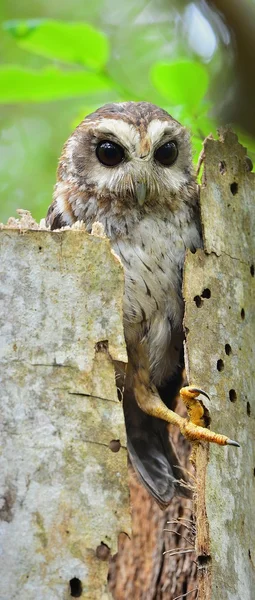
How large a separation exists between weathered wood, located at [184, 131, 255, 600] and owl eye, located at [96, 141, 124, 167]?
0.32 metres

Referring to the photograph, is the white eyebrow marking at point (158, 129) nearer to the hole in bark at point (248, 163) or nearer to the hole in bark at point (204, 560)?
the hole in bark at point (248, 163)

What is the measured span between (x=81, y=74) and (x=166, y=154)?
399 mm

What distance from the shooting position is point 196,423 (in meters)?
2.13

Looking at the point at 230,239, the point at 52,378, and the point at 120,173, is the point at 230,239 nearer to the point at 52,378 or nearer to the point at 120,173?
the point at 120,173

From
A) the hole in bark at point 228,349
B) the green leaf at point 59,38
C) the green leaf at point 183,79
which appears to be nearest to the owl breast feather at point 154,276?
the hole in bark at point 228,349

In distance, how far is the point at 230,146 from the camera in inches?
95.0

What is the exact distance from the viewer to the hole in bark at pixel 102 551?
174 centimetres

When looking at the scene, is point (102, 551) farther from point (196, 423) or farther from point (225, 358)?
point (225, 358)

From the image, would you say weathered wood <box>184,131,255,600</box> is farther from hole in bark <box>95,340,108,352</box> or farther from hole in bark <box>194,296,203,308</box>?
hole in bark <box>95,340,108,352</box>

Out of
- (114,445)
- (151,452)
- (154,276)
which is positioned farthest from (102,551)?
(151,452)

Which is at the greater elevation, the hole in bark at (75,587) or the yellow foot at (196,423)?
the yellow foot at (196,423)

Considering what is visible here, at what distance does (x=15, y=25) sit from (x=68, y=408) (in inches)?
51.5

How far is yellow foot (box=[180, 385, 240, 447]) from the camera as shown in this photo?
199cm

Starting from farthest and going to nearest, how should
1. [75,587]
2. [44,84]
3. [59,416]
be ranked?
1. [44,84]
2. [59,416]
3. [75,587]
